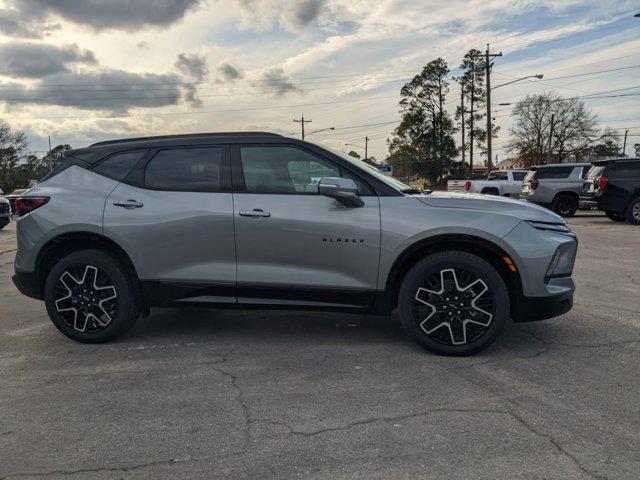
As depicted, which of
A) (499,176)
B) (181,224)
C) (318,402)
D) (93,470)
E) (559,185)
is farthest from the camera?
(499,176)

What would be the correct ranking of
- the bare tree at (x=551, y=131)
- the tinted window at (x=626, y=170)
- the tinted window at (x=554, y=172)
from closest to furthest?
the tinted window at (x=626, y=170) < the tinted window at (x=554, y=172) < the bare tree at (x=551, y=131)

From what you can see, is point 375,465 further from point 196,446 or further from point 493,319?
point 493,319

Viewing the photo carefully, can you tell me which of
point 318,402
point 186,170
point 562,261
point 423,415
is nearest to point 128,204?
point 186,170

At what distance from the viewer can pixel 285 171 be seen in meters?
4.24

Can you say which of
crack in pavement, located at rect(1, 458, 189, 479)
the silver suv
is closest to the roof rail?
the silver suv

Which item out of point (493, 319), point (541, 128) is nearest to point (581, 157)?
point (541, 128)

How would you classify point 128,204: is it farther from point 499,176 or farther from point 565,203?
point 499,176

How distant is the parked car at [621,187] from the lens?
1434cm

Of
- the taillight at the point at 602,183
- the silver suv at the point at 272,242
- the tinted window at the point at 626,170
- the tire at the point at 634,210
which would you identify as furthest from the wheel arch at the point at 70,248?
the tire at the point at 634,210

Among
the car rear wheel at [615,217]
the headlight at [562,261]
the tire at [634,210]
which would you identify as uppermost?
the headlight at [562,261]

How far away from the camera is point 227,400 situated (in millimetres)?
3346

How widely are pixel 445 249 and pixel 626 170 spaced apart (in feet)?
42.2

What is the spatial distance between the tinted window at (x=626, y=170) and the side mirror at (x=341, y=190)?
42.9 feet

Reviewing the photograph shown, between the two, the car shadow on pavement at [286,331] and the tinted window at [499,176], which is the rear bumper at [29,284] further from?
the tinted window at [499,176]
